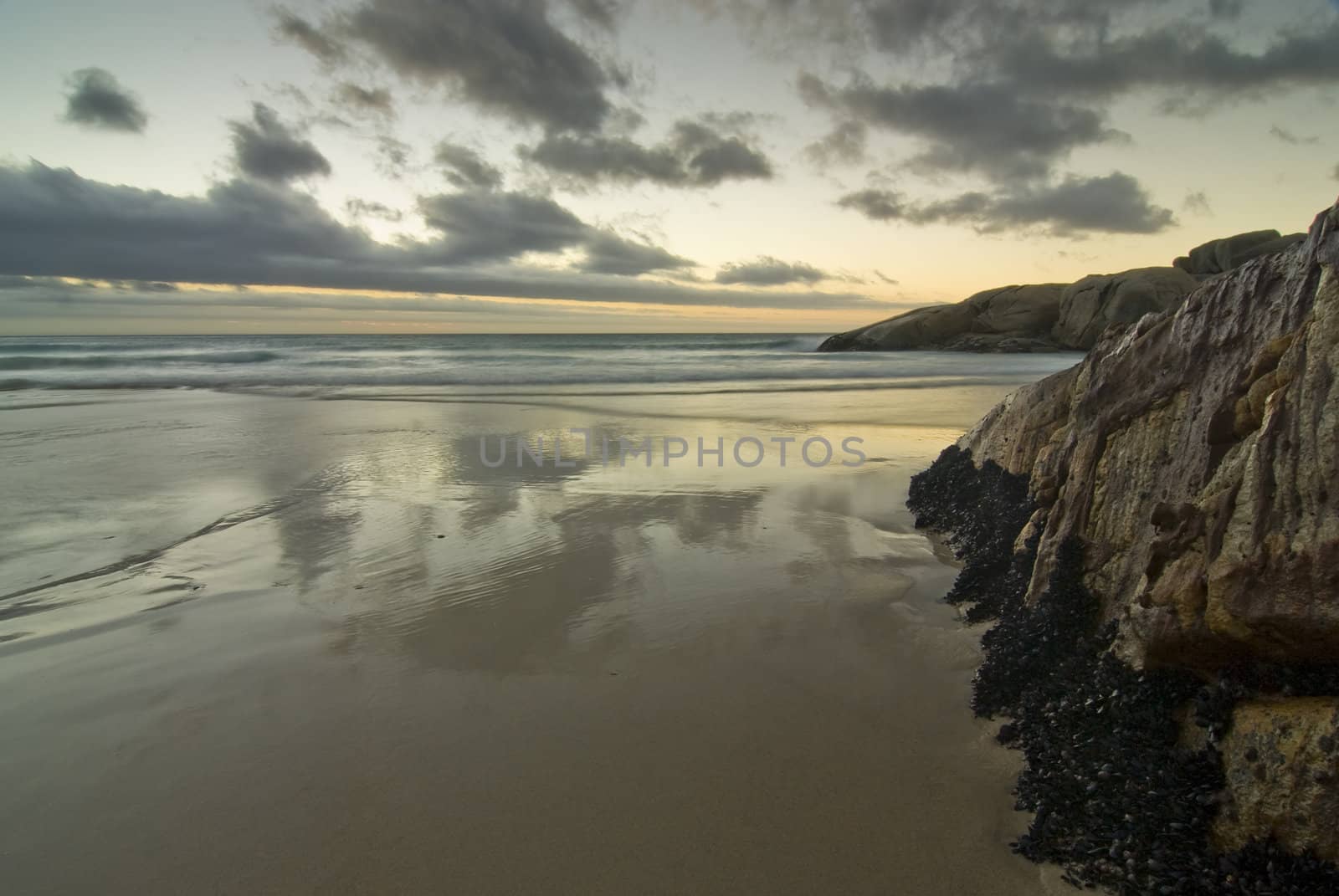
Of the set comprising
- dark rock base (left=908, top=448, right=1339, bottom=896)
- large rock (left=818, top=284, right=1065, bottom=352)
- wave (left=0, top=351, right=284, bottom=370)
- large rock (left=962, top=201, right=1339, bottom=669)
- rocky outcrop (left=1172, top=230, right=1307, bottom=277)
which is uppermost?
rocky outcrop (left=1172, top=230, right=1307, bottom=277)

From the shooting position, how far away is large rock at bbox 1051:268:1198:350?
33.7m

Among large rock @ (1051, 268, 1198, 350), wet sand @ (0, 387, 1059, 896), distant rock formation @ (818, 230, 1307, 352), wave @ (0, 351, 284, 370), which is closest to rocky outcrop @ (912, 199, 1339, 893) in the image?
wet sand @ (0, 387, 1059, 896)

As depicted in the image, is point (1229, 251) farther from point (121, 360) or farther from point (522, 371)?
point (121, 360)

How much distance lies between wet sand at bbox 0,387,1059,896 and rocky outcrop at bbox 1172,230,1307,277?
46.0 m

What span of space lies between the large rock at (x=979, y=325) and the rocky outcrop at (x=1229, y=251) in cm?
910

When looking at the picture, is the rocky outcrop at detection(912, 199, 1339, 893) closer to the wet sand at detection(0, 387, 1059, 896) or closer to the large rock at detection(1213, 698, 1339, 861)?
the large rock at detection(1213, 698, 1339, 861)

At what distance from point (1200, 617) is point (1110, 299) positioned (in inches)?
1569

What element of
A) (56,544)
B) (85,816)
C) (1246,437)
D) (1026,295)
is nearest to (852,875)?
(1246,437)

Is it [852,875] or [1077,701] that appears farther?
[1077,701]

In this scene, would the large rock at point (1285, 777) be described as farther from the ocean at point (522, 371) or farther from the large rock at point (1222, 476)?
the ocean at point (522, 371)

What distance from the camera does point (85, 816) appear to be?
2.77m

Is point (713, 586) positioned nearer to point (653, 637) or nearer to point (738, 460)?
point (653, 637)

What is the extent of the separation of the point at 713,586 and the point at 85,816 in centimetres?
349

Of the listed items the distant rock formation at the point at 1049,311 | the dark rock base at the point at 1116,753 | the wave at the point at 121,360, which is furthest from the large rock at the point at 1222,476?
the wave at the point at 121,360
